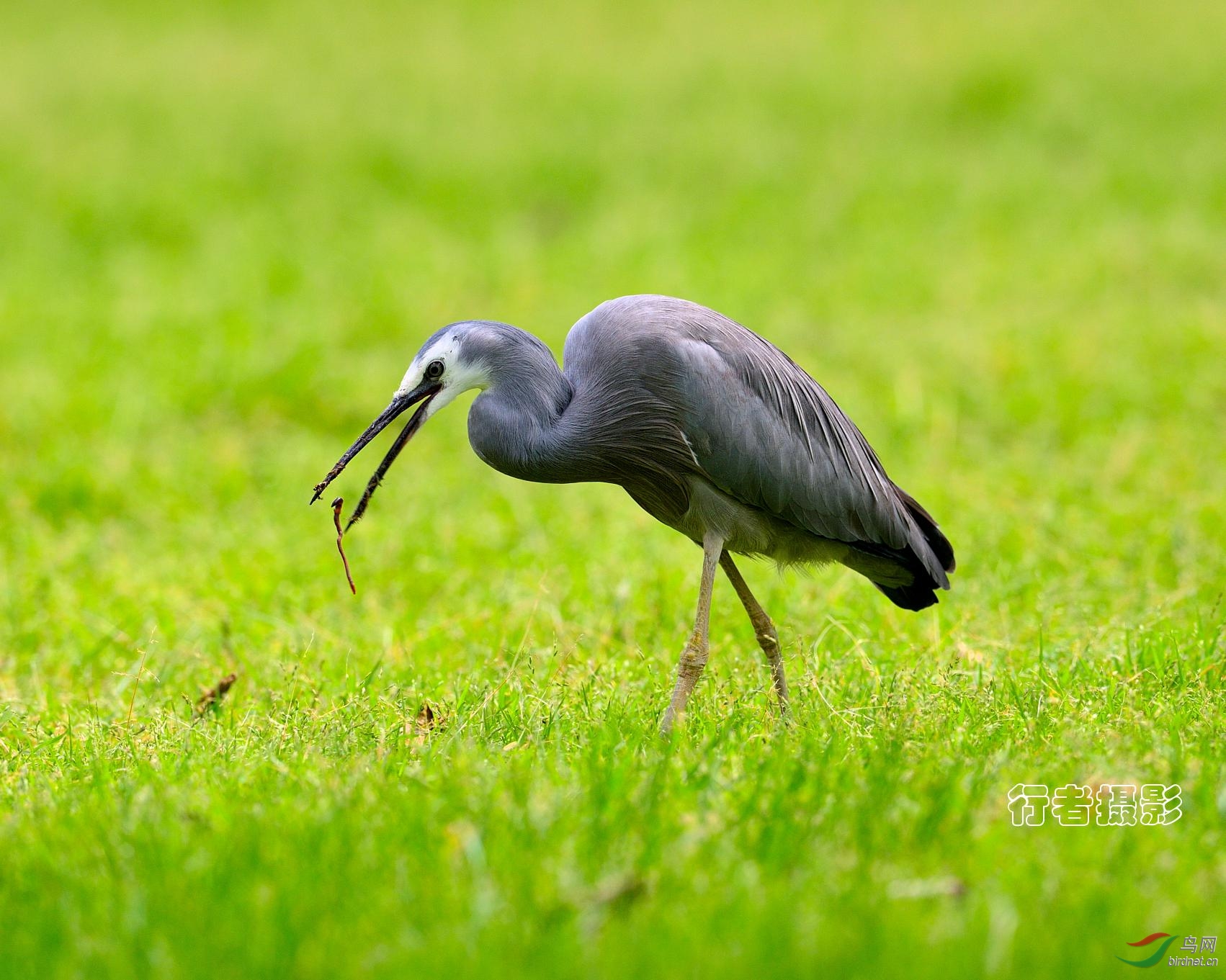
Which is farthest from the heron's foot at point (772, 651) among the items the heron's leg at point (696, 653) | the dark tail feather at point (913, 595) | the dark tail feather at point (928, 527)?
the dark tail feather at point (928, 527)

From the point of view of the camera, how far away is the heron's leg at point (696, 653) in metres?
4.08

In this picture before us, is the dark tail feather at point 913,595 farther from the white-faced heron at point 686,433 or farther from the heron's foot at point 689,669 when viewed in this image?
the heron's foot at point 689,669

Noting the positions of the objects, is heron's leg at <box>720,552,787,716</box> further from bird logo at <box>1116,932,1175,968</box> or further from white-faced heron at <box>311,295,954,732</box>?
bird logo at <box>1116,932,1175,968</box>

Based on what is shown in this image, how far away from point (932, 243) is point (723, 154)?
276cm

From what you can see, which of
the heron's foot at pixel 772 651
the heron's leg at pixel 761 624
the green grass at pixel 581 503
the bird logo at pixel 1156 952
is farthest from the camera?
the heron's leg at pixel 761 624

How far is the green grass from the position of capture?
9.11 ft

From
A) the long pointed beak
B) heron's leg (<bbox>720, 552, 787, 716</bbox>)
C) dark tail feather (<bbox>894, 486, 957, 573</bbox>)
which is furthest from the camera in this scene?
dark tail feather (<bbox>894, 486, 957, 573</bbox>)

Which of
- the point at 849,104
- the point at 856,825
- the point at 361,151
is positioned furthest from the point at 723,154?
the point at 856,825

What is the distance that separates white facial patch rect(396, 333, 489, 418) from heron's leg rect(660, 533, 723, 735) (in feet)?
3.02

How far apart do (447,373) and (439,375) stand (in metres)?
0.02

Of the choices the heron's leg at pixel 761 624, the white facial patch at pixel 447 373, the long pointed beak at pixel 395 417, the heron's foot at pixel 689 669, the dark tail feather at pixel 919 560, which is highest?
the white facial patch at pixel 447 373

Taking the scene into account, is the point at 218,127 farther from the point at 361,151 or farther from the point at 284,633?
the point at 284,633

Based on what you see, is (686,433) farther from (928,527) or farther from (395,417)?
(928,527)

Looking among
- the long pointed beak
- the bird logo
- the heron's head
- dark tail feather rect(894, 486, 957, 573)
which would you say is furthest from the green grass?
the heron's head
